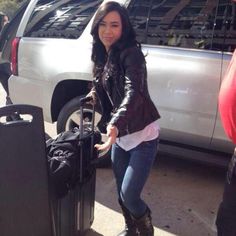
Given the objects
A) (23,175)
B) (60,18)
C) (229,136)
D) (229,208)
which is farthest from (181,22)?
(23,175)

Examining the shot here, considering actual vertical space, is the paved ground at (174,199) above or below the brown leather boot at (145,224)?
below

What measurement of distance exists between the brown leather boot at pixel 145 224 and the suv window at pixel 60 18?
2.11 metres

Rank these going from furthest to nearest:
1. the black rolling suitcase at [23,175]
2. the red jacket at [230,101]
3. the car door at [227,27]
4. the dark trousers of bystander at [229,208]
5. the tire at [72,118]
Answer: the tire at [72,118] < the car door at [227,27] < the black rolling suitcase at [23,175] < the dark trousers of bystander at [229,208] < the red jacket at [230,101]

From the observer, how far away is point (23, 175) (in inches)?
87.3

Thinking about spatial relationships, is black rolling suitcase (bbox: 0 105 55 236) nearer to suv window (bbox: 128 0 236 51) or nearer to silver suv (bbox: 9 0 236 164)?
silver suv (bbox: 9 0 236 164)

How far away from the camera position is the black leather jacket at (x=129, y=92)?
2.21m

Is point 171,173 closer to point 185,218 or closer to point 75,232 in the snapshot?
point 185,218

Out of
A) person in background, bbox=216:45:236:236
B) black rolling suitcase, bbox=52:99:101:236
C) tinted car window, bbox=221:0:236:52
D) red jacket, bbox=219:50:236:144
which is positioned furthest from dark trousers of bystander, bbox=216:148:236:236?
tinted car window, bbox=221:0:236:52

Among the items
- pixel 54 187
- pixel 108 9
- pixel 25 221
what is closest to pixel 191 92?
Result: pixel 108 9

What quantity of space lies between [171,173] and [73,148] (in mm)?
1817

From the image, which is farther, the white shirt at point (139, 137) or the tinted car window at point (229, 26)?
the tinted car window at point (229, 26)

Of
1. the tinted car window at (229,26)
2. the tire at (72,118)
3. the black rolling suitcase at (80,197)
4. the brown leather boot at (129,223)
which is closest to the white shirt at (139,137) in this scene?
the black rolling suitcase at (80,197)

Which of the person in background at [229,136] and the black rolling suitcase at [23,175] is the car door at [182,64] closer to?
the person in background at [229,136]

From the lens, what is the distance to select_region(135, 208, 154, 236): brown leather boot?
2621 mm
